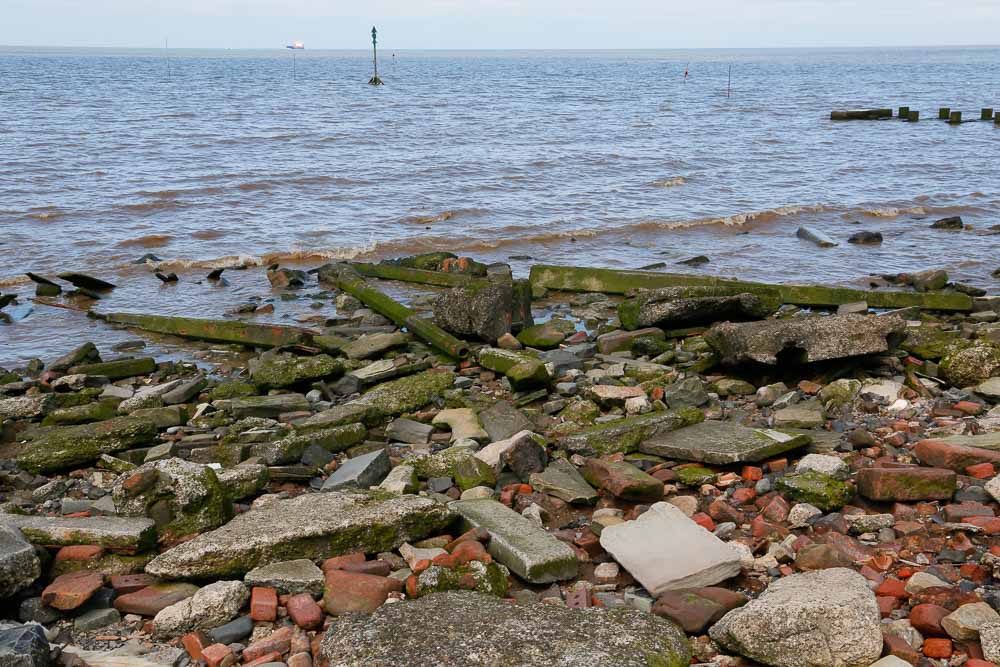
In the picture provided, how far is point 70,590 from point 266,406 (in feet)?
8.77

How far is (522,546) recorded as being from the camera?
4.02 metres

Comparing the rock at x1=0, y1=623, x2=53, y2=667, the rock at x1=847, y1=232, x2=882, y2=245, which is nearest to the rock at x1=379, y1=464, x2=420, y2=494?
the rock at x1=0, y1=623, x2=53, y2=667

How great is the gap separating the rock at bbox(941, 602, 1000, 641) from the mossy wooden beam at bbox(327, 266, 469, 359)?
454 cm

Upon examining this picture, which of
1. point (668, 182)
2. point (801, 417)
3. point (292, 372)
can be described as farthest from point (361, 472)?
point (668, 182)

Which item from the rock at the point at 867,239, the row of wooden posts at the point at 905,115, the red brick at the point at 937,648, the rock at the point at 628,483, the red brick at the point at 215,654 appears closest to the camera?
the red brick at the point at 937,648

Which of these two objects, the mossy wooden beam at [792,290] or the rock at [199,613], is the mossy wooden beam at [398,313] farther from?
the rock at [199,613]

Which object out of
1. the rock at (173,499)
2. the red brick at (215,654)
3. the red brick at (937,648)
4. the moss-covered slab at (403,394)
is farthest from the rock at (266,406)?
the red brick at (937,648)

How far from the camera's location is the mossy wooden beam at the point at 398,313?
7445 millimetres

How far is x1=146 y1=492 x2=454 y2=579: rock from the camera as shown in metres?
3.92

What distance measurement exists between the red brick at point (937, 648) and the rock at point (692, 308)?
4407mm

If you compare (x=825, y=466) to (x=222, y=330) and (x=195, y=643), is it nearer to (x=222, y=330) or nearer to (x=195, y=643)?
(x=195, y=643)

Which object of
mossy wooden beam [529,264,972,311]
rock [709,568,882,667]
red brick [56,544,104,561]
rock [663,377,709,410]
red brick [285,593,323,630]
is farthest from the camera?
mossy wooden beam [529,264,972,311]

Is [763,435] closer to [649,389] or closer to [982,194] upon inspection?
[649,389]

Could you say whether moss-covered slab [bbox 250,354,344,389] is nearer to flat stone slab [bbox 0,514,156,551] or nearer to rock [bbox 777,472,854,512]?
flat stone slab [bbox 0,514,156,551]
